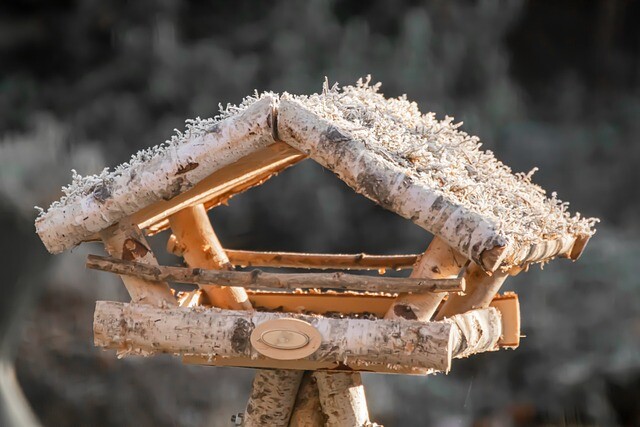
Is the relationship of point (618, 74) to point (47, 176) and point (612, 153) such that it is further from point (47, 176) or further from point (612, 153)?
point (47, 176)

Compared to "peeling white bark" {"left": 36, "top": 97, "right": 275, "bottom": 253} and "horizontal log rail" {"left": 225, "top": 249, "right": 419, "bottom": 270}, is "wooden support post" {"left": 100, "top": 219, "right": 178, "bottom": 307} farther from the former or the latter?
"horizontal log rail" {"left": 225, "top": 249, "right": 419, "bottom": 270}

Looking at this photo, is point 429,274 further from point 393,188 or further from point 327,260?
point 327,260

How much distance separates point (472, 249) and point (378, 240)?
3.35 meters

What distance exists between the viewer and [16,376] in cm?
540

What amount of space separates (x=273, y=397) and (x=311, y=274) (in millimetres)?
552

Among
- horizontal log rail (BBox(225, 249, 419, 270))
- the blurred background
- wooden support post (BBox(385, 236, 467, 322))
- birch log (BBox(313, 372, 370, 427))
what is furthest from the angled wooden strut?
the blurred background

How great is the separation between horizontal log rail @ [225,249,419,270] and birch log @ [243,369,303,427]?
0.62 metres

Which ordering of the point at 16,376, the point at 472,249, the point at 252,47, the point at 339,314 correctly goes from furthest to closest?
the point at 252,47 → the point at 16,376 → the point at 339,314 → the point at 472,249

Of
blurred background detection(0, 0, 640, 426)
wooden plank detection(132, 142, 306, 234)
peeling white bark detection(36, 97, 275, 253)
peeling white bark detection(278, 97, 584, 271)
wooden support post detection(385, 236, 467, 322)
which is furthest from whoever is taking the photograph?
blurred background detection(0, 0, 640, 426)

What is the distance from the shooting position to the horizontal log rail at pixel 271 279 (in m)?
2.41

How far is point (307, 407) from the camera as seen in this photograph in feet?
9.53

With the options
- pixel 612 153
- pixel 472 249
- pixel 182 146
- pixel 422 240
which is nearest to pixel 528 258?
pixel 472 249

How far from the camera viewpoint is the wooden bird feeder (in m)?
2.30

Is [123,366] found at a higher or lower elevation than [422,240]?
lower
